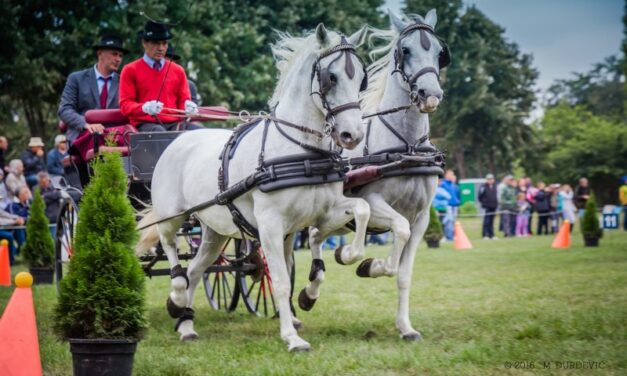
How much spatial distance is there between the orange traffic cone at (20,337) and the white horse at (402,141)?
2.46m

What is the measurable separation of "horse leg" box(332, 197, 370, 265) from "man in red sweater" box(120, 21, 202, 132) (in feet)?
7.20

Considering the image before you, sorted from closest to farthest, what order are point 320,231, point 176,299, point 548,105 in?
point 320,231, point 176,299, point 548,105

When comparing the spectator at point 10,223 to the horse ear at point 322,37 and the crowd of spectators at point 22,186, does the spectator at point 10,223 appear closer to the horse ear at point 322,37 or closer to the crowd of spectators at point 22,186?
the crowd of spectators at point 22,186

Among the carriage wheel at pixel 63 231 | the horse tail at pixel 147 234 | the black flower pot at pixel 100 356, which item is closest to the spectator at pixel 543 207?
the carriage wheel at pixel 63 231

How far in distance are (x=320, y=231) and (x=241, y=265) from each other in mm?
1868

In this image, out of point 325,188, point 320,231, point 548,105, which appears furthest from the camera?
point 548,105

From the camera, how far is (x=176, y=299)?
7.49 meters

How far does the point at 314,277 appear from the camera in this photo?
6984 mm

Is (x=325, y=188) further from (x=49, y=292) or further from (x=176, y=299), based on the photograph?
(x=49, y=292)

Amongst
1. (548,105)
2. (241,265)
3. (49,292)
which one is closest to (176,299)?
(241,265)

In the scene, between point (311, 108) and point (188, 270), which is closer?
point (311, 108)

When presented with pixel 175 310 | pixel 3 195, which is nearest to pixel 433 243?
pixel 3 195

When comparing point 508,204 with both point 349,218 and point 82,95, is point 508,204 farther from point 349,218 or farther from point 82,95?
point 349,218

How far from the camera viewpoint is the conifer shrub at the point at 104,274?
5.14m
